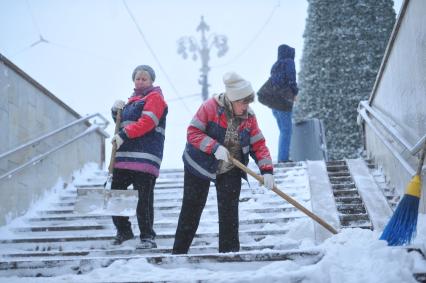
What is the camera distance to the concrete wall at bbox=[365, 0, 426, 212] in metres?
3.76

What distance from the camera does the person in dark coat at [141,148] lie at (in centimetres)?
385

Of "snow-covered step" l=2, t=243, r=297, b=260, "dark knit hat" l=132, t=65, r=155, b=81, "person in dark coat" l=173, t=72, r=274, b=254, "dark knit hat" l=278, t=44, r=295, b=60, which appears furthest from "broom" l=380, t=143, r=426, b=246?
"dark knit hat" l=278, t=44, r=295, b=60

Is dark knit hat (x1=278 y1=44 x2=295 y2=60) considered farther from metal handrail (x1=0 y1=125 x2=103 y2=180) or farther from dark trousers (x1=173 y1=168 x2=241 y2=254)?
dark trousers (x1=173 y1=168 x2=241 y2=254)

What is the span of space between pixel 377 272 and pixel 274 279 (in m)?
0.48

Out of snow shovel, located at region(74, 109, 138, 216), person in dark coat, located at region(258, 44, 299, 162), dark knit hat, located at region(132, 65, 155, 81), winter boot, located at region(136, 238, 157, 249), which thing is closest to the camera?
snow shovel, located at region(74, 109, 138, 216)

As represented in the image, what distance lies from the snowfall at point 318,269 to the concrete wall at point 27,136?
8.66 ft

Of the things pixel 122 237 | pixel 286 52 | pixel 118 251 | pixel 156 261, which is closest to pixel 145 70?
pixel 122 237

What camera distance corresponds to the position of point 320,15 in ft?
39.5

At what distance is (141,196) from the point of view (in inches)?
152

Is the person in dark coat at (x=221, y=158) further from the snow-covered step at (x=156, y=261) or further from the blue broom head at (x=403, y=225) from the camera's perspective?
the blue broom head at (x=403, y=225)

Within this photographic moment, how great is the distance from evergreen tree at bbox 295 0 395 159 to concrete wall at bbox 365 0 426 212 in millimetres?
5705

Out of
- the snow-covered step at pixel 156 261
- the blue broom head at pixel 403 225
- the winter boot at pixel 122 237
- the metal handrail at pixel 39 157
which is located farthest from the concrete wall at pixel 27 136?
the blue broom head at pixel 403 225

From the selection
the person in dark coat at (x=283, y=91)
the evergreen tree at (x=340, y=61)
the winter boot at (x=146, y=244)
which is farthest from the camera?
the evergreen tree at (x=340, y=61)

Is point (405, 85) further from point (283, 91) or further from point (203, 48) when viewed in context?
point (203, 48)
